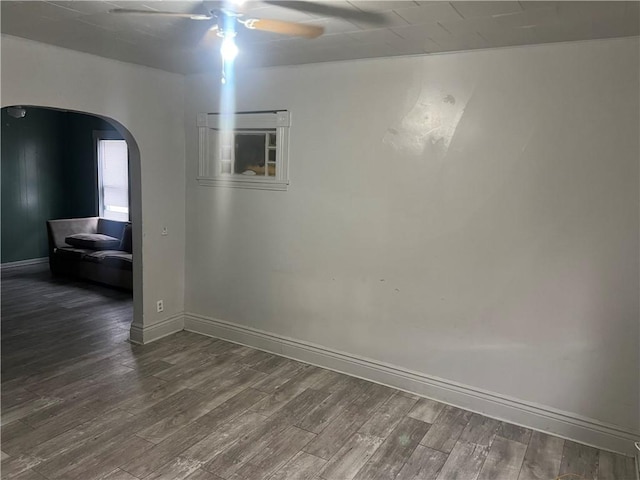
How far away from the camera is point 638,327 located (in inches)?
111

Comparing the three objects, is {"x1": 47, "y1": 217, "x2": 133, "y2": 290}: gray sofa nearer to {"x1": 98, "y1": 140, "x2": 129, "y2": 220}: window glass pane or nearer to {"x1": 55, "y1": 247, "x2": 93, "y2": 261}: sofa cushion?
{"x1": 55, "y1": 247, "x2": 93, "y2": 261}: sofa cushion

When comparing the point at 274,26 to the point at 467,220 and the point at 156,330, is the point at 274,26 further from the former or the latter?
the point at 156,330

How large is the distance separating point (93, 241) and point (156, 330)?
2.85 meters

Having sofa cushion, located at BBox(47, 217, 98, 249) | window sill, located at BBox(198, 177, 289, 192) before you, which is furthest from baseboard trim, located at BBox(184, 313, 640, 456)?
sofa cushion, located at BBox(47, 217, 98, 249)

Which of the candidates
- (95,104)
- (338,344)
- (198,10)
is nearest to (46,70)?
(95,104)

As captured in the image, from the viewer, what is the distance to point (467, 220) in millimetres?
3279

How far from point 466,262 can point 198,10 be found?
7.66 feet

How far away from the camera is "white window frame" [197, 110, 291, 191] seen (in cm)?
400

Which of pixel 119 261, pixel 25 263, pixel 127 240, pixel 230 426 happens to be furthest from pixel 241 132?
pixel 25 263

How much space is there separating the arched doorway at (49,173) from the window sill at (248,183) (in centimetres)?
302

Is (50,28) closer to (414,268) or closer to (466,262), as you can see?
(414,268)

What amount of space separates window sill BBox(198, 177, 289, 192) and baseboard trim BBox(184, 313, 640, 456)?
1.33 metres

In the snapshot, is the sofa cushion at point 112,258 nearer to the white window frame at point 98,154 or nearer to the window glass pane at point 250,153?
the white window frame at point 98,154

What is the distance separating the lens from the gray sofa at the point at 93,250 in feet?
20.1
